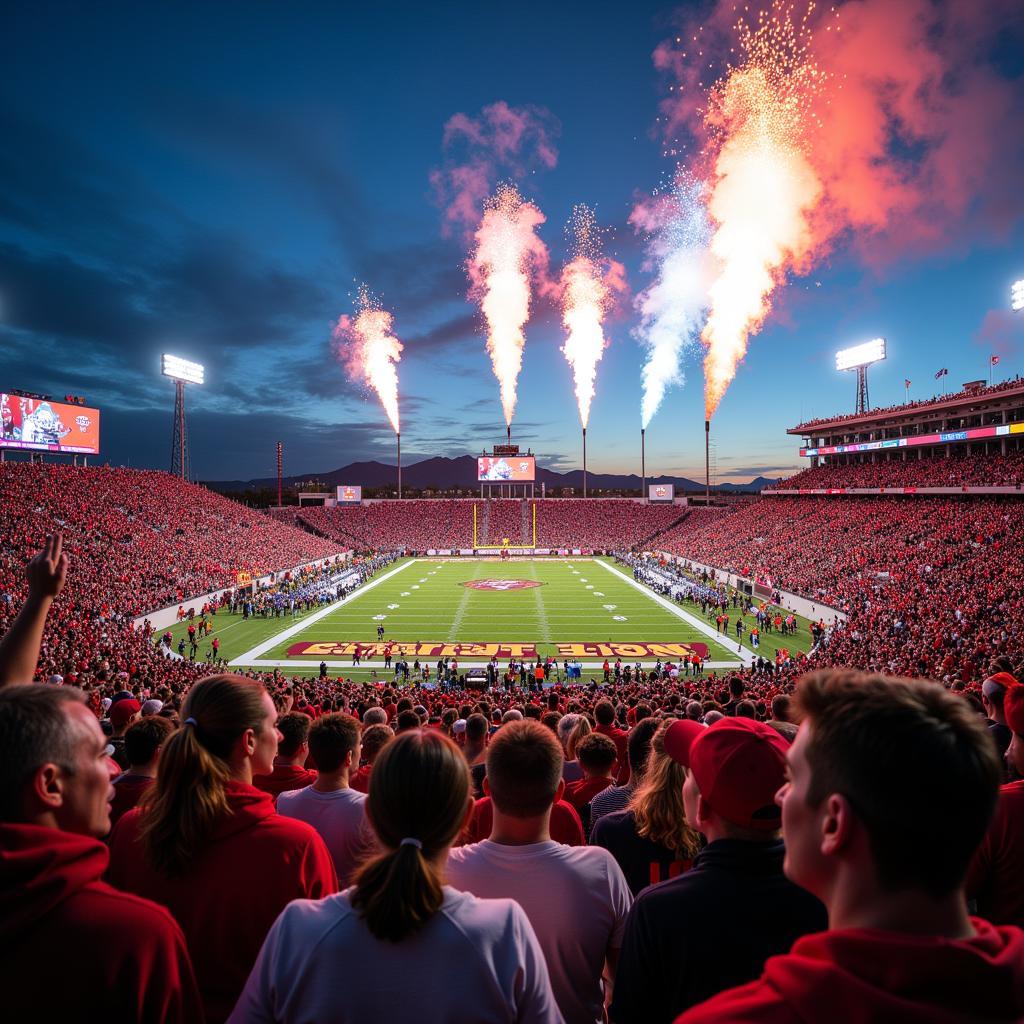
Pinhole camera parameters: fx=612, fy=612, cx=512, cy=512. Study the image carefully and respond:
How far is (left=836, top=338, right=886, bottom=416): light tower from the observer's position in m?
61.2

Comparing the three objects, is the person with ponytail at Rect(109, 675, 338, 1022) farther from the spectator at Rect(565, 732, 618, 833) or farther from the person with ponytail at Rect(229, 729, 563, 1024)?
the spectator at Rect(565, 732, 618, 833)

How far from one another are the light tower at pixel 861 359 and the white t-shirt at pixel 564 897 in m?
68.4

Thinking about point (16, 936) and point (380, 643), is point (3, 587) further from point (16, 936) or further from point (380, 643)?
point (16, 936)

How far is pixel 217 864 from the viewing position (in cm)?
237

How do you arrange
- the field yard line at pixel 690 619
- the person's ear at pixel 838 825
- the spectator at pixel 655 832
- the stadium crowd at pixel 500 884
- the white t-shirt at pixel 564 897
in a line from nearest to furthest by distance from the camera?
the stadium crowd at pixel 500 884
the person's ear at pixel 838 825
the white t-shirt at pixel 564 897
the spectator at pixel 655 832
the field yard line at pixel 690 619

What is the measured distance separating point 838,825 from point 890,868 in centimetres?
12

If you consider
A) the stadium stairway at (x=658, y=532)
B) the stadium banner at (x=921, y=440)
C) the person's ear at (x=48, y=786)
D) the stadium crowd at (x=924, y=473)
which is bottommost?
the person's ear at (x=48, y=786)

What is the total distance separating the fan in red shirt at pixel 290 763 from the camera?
4844 millimetres

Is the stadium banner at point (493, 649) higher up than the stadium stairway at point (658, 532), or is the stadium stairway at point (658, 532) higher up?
the stadium stairway at point (658, 532)

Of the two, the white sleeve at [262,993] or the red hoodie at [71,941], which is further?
the white sleeve at [262,993]

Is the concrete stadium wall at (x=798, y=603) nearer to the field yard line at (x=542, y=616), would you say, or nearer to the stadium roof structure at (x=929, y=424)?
the field yard line at (x=542, y=616)

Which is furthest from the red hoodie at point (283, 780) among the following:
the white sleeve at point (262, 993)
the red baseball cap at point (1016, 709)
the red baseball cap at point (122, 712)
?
the red baseball cap at point (1016, 709)

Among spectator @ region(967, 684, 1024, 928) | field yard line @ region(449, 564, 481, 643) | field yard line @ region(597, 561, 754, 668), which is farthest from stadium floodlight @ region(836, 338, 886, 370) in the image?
spectator @ region(967, 684, 1024, 928)

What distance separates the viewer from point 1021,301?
41.7 metres
